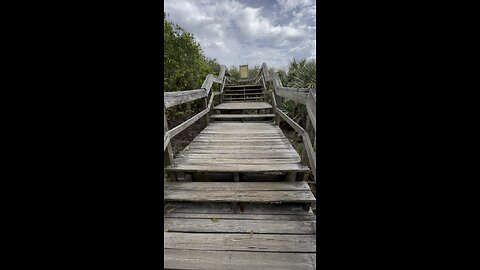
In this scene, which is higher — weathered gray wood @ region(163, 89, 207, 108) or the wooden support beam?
weathered gray wood @ region(163, 89, 207, 108)

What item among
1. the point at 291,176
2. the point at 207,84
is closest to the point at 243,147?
the point at 291,176

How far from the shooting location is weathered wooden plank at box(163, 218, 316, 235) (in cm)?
175

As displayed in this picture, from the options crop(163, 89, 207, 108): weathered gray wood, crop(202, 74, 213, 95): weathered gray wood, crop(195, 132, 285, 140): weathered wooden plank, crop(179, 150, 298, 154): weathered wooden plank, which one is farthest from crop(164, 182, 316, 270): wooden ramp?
crop(202, 74, 213, 95): weathered gray wood

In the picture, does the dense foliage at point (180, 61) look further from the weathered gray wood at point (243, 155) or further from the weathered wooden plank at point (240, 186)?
the weathered wooden plank at point (240, 186)

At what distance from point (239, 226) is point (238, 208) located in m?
0.27

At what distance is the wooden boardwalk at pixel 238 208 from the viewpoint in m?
1.51

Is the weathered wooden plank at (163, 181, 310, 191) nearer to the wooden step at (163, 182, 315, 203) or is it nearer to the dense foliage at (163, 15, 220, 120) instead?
the wooden step at (163, 182, 315, 203)

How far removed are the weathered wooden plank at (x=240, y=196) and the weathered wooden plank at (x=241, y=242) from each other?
0.36 m
